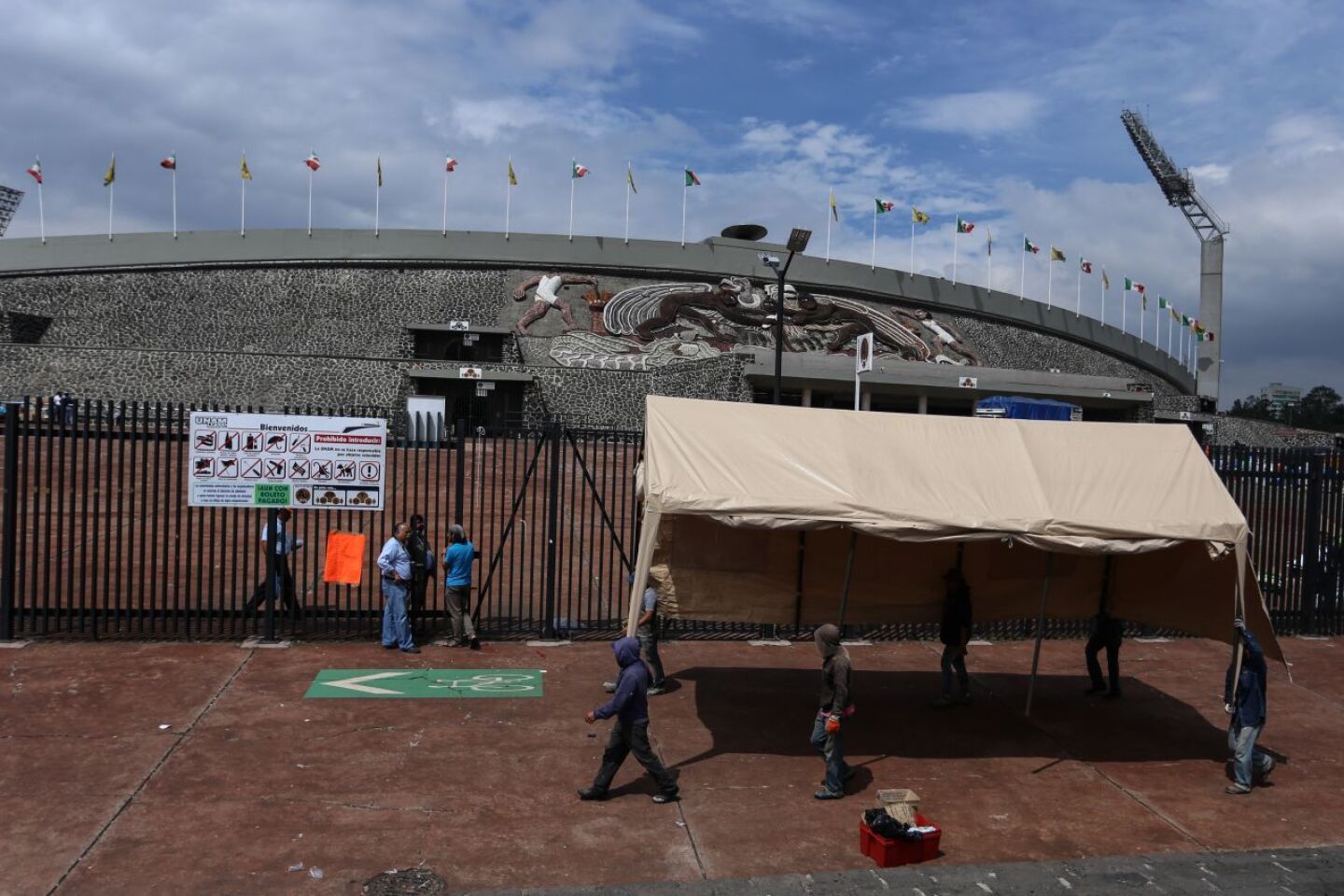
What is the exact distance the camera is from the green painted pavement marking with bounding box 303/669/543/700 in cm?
945

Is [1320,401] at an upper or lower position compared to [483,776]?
upper

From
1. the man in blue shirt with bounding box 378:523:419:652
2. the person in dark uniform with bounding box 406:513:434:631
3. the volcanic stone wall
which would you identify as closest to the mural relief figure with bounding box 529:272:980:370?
the volcanic stone wall

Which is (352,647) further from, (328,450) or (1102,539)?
(1102,539)

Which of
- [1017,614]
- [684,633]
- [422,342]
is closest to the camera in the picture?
[1017,614]

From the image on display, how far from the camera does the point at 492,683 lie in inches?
391

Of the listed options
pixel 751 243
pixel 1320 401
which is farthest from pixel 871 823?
pixel 1320 401

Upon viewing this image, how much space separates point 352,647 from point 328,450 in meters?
2.30

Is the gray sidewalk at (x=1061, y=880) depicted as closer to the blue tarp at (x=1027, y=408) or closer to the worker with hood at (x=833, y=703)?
the worker with hood at (x=833, y=703)

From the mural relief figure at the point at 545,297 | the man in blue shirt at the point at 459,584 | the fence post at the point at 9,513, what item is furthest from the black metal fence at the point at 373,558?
the mural relief figure at the point at 545,297

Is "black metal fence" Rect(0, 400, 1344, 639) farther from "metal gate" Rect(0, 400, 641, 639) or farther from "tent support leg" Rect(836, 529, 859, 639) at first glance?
"tent support leg" Rect(836, 529, 859, 639)

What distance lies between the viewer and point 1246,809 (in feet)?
24.7

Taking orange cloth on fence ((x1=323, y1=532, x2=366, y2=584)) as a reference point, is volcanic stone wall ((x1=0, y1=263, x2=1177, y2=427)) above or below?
above

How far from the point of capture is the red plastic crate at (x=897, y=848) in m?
6.26

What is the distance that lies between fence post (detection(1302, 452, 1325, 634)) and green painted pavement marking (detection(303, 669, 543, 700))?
10673 mm
